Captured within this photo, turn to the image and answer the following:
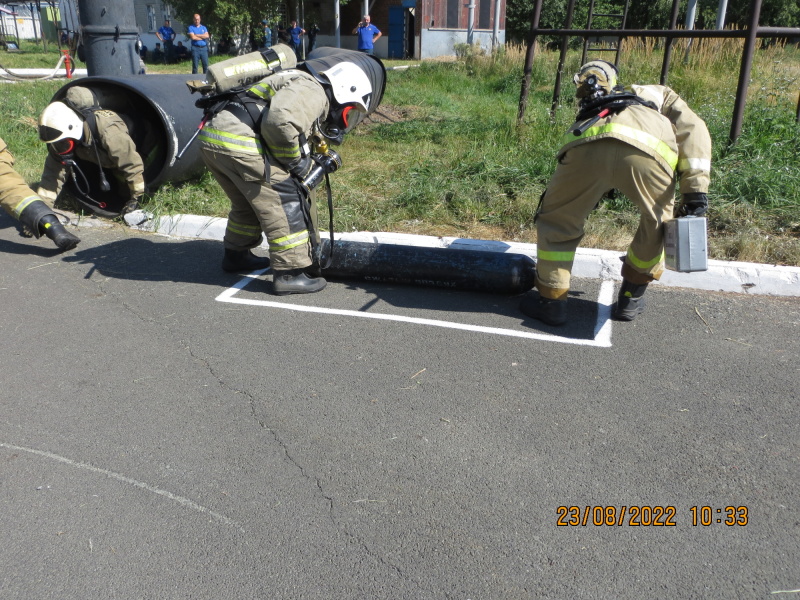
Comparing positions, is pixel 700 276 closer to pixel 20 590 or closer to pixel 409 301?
pixel 409 301

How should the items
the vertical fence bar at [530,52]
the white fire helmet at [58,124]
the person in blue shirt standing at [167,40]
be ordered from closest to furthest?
the white fire helmet at [58,124], the vertical fence bar at [530,52], the person in blue shirt standing at [167,40]

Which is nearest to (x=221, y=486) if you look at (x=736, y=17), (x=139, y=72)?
(x=139, y=72)

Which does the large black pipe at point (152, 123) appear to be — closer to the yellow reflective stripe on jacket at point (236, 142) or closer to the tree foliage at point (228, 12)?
the yellow reflective stripe on jacket at point (236, 142)

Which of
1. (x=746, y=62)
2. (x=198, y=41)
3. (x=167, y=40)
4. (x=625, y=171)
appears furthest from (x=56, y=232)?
(x=167, y=40)

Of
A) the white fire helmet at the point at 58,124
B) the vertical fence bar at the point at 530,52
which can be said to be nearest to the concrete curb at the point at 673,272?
the white fire helmet at the point at 58,124

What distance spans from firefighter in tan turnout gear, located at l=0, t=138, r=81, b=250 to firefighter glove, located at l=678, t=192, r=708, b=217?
187 inches

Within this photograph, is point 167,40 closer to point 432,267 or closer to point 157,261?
point 157,261

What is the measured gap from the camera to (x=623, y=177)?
3.95 meters

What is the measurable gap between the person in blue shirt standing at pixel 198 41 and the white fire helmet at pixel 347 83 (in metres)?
15.7

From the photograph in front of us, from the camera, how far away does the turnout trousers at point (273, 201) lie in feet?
14.9

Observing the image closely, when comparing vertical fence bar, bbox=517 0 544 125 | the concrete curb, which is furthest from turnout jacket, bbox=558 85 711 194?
vertical fence bar, bbox=517 0 544 125

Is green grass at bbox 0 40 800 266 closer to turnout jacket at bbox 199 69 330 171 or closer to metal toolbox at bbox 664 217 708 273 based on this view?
metal toolbox at bbox 664 217 708 273

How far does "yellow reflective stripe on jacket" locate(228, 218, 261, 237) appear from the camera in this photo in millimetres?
5109

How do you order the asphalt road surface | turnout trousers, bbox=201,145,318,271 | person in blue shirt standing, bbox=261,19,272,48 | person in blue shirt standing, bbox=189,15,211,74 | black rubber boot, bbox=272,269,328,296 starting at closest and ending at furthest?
the asphalt road surface → turnout trousers, bbox=201,145,318,271 → black rubber boot, bbox=272,269,328,296 → person in blue shirt standing, bbox=189,15,211,74 → person in blue shirt standing, bbox=261,19,272,48
